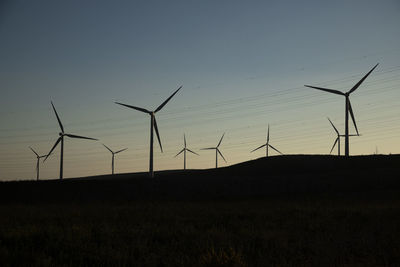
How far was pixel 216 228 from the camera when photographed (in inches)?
1134

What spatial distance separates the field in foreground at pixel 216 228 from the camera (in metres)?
19.5

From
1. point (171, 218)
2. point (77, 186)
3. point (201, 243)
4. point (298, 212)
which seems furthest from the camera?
point (77, 186)

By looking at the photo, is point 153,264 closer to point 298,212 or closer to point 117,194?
point 298,212

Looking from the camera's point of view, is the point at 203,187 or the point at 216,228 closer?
the point at 216,228

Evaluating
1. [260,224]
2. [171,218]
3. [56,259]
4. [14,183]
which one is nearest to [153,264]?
[56,259]

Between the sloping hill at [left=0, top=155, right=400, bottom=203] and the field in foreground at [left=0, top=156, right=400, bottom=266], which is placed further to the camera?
the sloping hill at [left=0, top=155, right=400, bottom=203]

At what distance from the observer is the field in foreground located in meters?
19.5

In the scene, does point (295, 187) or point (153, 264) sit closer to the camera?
point (153, 264)

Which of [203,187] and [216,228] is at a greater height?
[203,187]

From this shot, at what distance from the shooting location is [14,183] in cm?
7275

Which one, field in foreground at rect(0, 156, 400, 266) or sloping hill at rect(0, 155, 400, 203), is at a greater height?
sloping hill at rect(0, 155, 400, 203)

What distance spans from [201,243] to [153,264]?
5.63 metres

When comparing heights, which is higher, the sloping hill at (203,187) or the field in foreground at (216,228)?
the sloping hill at (203,187)

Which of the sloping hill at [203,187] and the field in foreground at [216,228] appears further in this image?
the sloping hill at [203,187]
